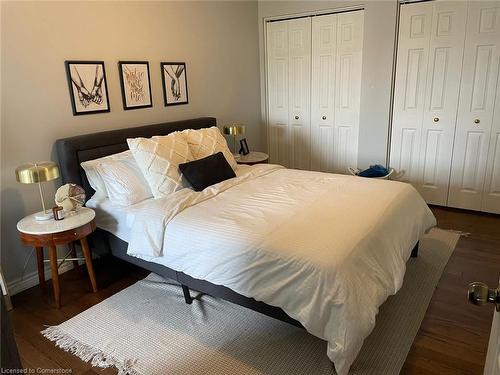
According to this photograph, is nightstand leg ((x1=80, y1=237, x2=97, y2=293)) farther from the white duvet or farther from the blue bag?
the blue bag

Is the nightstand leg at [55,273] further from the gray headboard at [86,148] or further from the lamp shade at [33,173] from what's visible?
the gray headboard at [86,148]

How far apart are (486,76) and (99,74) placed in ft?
11.6

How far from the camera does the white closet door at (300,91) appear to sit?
4402mm

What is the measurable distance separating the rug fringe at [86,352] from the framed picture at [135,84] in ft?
6.25

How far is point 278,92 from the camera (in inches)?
188

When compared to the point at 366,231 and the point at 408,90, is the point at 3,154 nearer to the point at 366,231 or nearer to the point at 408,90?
the point at 366,231

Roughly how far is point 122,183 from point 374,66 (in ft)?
9.78

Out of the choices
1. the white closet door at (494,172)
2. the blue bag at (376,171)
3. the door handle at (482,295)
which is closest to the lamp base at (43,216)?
the door handle at (482,295)

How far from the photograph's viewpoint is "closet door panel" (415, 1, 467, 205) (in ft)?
11.5

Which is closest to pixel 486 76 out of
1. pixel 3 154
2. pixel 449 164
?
pixel 449 164

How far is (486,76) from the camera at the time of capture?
343 centimetres

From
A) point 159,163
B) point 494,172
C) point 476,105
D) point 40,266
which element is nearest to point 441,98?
point 476,105

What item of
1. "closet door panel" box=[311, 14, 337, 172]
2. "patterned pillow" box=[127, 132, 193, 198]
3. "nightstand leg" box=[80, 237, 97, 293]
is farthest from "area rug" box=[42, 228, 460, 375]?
"closet door panel" box=[311, 14, 337, 172]

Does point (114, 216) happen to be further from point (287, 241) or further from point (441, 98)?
point (441, 98)
